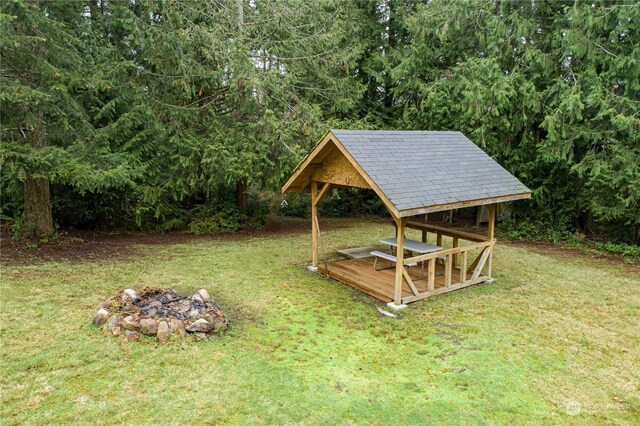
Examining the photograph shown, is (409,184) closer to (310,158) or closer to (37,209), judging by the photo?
(310,158)

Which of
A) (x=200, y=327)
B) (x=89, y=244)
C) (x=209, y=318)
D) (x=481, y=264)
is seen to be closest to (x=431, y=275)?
(x=481, y=264)

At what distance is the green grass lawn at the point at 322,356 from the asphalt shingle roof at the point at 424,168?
189 centimetres

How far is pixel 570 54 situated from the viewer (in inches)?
443

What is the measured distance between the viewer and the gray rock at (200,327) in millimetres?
5730

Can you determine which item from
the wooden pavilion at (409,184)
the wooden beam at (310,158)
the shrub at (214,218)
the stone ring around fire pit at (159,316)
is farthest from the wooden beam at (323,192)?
the shrub at (214,218)

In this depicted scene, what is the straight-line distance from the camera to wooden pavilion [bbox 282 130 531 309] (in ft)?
23.1

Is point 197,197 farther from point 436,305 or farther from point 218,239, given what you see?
point 436,305

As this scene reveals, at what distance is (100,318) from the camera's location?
5.89 metres

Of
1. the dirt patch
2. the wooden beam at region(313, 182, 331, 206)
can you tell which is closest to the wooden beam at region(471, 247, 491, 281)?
the wooden beam at region(313, 182, 331, 206)

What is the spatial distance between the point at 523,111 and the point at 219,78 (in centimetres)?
843

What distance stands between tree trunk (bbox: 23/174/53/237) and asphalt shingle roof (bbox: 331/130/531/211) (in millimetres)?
7232

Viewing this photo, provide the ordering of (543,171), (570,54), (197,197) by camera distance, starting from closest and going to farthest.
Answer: (570,54) < (543,171) < (197,197)

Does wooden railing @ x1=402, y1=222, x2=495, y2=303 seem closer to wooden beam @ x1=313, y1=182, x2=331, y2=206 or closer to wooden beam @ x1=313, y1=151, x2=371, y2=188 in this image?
wooden beam @ x1=313, y1=151, x2=371, y2=188

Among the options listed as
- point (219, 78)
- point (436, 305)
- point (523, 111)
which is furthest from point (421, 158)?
point (219, 78)
